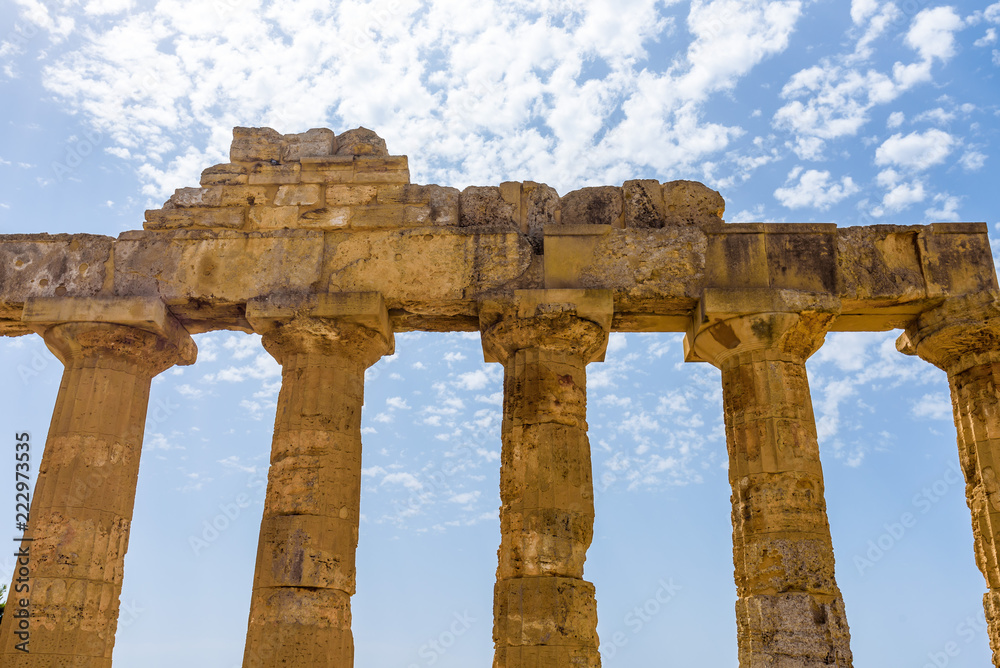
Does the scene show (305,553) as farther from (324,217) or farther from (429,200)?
(429,200)

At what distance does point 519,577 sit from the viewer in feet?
33.2

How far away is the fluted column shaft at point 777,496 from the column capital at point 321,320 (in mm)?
4367

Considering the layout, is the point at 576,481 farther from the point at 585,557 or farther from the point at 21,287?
the point at 21,287

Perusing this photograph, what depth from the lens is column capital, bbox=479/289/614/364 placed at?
37.2ft

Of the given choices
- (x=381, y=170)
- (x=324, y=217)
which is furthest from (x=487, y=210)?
(x=324, y=217)

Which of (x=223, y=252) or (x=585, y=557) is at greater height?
(x=223, y=252)

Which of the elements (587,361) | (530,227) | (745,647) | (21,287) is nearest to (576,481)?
(587,361)

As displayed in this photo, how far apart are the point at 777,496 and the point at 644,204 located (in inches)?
170

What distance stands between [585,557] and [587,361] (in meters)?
2.68

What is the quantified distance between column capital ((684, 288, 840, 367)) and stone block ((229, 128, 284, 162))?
643cm

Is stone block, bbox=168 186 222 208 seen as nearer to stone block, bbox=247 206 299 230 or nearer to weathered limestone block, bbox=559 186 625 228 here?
stone block, bbox=247 206 299 230

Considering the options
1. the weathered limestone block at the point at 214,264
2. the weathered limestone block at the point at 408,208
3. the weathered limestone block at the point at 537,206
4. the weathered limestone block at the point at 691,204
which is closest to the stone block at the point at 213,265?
the weathered limestone block at the point at 214,264

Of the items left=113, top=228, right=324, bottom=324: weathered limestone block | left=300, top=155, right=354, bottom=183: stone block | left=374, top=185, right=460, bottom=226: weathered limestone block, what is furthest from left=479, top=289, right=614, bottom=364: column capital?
left=300, top=155, right=354, bottom=183: stone block

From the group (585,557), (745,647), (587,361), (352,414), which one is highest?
(587,361)
